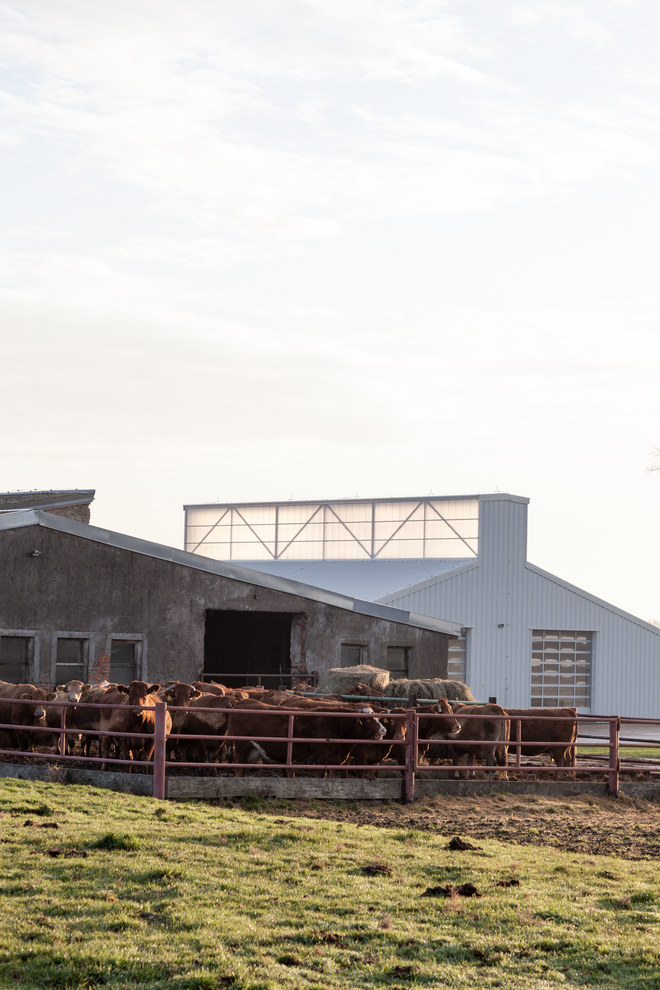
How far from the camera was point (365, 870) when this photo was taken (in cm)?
1012

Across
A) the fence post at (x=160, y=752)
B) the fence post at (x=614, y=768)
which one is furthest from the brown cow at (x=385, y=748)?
the fence post at (x=160, y=752)

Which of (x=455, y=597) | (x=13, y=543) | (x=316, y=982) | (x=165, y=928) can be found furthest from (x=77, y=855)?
(x=455, y=597)

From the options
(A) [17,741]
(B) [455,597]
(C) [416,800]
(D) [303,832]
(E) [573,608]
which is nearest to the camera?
(D) [303,832]

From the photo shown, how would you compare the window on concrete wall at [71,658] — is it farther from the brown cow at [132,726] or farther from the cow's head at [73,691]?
the brown cow at [132,726]

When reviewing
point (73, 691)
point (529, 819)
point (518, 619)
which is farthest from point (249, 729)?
point (518, 619)

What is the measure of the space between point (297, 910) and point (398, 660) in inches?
750

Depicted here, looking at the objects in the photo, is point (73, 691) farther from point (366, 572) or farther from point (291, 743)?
point (366, 572)

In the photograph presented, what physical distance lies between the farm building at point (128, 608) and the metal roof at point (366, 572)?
10.3m

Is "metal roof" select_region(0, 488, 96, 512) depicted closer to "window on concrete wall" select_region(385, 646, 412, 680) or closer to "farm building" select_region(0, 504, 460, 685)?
"farm building" select_region(0, 504, 460, 685)

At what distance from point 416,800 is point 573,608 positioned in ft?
89.2

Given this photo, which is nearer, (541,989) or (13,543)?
(541,989)

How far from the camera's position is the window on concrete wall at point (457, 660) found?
38.0 meters

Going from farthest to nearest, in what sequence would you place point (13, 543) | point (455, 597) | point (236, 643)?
point (455, 597) → point (236, 643) → point (13, 543)

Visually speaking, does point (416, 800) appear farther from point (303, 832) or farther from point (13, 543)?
point (13, 543)
